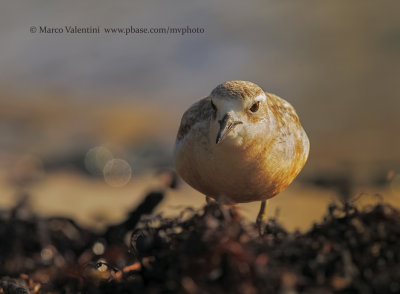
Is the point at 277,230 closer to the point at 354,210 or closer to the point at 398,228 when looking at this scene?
the point at 354,210

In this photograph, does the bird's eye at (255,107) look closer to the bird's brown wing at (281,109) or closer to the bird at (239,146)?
the bird at (239,146)

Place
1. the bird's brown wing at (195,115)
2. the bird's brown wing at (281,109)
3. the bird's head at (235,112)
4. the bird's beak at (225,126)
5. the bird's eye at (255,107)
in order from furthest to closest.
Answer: the bird's brown wing at (281,109)
the bird's brown wing at (195,115)
the bird's eye at (255,107)
the bird's head at (235,112)
the bird's beak at (225,126)

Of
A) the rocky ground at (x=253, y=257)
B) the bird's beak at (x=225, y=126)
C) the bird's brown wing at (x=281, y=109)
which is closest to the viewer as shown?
the rocky ground at (x=253, y=257)

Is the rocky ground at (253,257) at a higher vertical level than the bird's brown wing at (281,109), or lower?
higher

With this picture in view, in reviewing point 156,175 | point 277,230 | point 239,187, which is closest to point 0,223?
point 156,175

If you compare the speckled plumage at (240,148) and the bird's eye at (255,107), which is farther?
the bird's eye at (255,107)

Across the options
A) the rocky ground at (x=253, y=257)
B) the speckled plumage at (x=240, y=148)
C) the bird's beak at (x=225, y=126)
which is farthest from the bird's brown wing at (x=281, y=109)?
the rocky ground at (x=253, y=257)

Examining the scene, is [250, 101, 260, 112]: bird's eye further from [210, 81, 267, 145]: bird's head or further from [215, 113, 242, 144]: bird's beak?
[215, 113, 242, 144]: bird's beak
